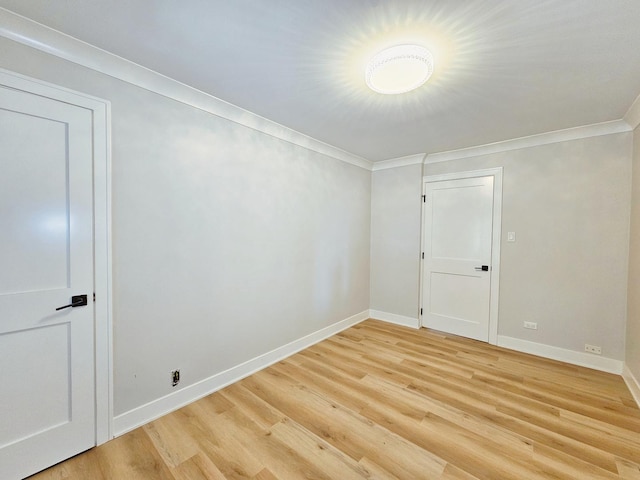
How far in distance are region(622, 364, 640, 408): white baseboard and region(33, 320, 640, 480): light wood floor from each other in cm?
6

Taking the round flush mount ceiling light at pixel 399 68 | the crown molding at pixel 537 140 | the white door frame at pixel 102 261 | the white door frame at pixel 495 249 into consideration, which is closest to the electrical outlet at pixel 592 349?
the white door frame at pixel 495 249

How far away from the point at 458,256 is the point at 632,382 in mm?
1813

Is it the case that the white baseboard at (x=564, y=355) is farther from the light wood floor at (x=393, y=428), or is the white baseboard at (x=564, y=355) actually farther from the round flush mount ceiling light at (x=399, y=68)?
the round flush mount ceiling light at (x=399, y=68)

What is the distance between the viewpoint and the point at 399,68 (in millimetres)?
1610

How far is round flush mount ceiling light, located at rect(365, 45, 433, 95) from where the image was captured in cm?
155

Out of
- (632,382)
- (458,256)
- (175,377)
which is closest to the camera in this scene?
(175,377)

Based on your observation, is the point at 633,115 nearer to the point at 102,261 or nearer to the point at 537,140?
the point at 537,140

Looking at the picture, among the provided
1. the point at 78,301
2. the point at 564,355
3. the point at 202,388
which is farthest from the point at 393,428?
the point at 564,355

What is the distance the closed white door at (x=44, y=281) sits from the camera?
54.2 inches

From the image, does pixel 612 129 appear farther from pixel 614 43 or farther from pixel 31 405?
pixel 31 405

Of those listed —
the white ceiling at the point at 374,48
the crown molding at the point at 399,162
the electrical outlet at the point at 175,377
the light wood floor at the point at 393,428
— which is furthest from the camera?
the crown molding at the point at 399,162

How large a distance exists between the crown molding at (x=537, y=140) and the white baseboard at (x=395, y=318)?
2303mm

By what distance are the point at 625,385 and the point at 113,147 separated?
15.0 ft

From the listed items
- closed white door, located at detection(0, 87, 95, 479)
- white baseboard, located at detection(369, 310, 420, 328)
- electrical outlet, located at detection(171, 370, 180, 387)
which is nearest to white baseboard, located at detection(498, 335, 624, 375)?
white baseboard, located at detection(369, 310, 420, 328)
